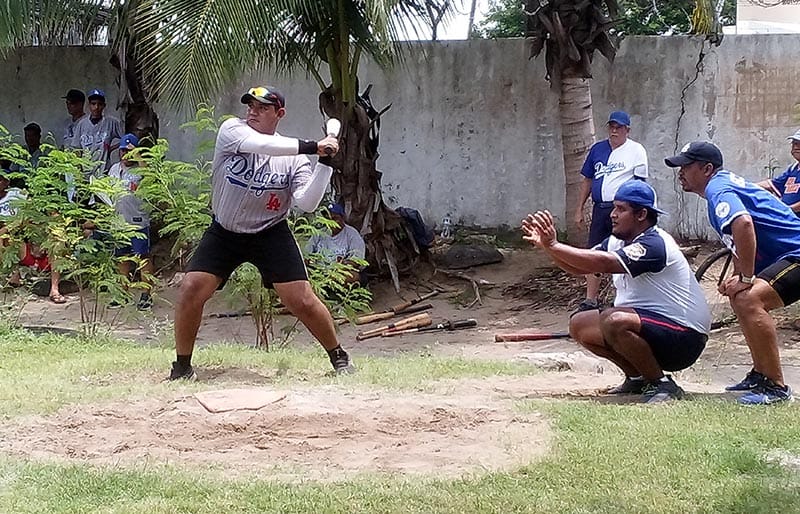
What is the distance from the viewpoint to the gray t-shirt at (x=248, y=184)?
650cm

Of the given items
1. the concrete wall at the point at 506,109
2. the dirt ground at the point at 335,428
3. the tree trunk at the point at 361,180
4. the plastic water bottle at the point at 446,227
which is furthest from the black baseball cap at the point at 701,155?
the plastic water bottle at the point at 446,227

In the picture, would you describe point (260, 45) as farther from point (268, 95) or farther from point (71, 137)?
point (71, 137)

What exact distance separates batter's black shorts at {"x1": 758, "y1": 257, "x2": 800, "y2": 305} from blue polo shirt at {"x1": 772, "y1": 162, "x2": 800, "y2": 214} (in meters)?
2.14

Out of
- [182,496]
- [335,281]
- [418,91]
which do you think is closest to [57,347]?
[335,281]

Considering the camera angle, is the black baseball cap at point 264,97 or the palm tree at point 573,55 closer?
the black baseball cap at point 264,97

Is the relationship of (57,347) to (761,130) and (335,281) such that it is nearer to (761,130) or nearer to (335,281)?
(335,281)

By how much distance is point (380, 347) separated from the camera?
9.86m

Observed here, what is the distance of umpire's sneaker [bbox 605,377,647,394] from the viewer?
611cm

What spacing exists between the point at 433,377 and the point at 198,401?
1736 millimetres

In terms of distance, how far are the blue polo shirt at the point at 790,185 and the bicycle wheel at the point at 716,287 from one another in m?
0.99

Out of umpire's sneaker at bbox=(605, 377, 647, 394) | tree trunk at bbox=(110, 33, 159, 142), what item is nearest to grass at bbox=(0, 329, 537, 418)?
Result: umpire's sneaker at bbox=(605, 377, 647, 394)

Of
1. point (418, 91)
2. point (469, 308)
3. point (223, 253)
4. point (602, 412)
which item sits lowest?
point (469, 308)

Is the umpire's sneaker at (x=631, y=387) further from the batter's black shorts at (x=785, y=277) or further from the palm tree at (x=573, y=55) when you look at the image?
the palm tree at (x=573, y=55)

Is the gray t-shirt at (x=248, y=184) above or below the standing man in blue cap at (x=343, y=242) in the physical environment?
above
